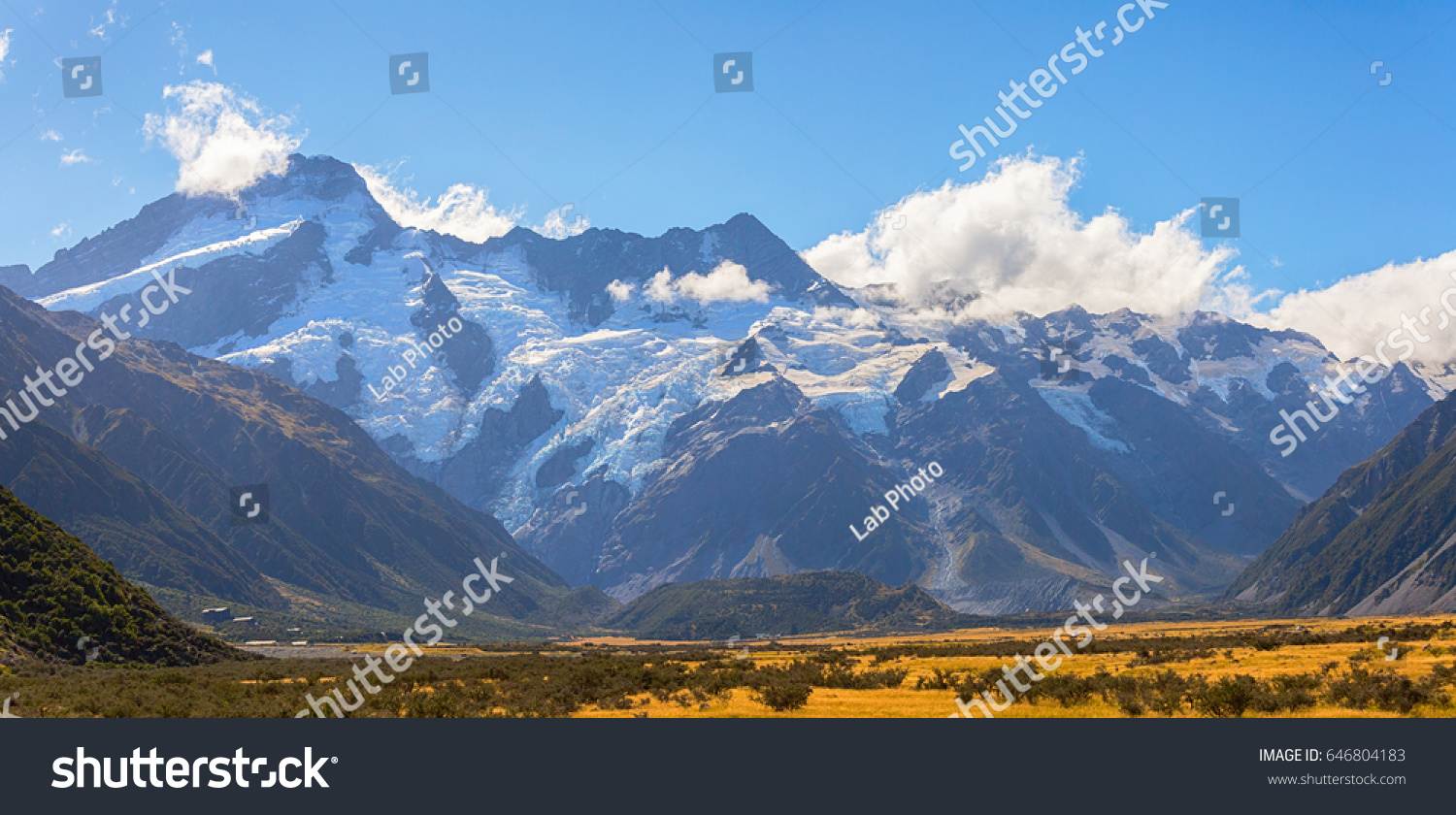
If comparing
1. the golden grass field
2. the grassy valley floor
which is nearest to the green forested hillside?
the grassy valley floor

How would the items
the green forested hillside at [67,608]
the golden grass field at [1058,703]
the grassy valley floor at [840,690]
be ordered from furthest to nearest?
1. the green forested hillside at [67,608]
2. the golden grass field at [1058,703]
3. the grassy valley floor at [840,690]

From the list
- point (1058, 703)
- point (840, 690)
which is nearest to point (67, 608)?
point (840, 690)

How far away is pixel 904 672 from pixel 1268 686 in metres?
23.3

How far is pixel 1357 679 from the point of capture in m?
44.8

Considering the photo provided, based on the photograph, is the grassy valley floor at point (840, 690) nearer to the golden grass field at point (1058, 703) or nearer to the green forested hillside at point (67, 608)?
the golden grass field at point (1058, 703)

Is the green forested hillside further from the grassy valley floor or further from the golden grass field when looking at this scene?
the golden grass field

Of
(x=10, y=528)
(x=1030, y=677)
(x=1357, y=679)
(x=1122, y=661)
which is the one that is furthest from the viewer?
(x=10, y=528)

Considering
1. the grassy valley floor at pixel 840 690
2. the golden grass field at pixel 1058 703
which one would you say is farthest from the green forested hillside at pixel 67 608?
the golden grass field at pixel 1058 703
